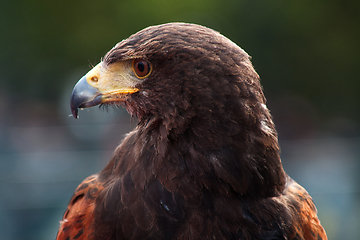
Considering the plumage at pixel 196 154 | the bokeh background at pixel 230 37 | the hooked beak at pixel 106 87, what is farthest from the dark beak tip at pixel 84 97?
the bokeh background at pixel 230 37

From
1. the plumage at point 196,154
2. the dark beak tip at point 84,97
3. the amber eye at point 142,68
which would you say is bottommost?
the plumage at point 196,154

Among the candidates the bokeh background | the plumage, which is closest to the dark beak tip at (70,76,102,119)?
the plumage

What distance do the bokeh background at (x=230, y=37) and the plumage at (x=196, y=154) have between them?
4.04 m

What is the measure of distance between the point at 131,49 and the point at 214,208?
0.79 m

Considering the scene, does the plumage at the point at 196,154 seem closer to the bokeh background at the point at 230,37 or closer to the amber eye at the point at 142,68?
the amber eye at the point at 142,68

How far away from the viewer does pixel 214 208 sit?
1463 mm

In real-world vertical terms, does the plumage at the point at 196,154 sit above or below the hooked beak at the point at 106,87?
below

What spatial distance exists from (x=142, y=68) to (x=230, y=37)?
20.0 ft

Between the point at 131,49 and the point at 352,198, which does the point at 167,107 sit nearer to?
the point at 131,49

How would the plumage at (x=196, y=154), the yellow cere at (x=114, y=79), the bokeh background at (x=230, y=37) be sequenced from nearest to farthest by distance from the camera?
the plumage at (x=196, y=154) < the yellow cere at (x=114, y=79) < the bokeh background at (x=230, y=37)

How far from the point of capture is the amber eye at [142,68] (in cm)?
155

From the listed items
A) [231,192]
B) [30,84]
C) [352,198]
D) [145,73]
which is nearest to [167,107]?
[145,73]

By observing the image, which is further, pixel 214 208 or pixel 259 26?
pixel 259 26

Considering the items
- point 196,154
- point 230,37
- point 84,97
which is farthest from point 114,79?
point 230,37
